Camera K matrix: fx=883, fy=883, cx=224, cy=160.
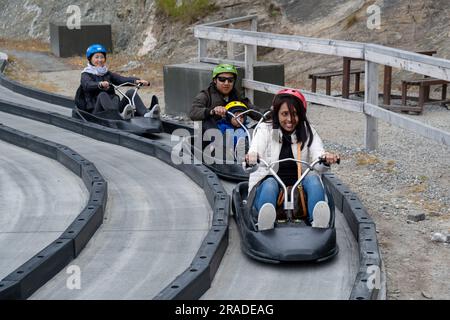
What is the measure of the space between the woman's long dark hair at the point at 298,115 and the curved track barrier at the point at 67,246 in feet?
4.99

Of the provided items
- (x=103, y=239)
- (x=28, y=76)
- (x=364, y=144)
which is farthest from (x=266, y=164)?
(x=28, y=76)

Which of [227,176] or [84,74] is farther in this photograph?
[84,74]

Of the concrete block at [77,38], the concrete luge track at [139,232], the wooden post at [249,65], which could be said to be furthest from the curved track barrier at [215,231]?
the concrete block at [77,38]

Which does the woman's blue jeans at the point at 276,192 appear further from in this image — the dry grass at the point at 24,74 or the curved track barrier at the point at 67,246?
the dry grass at the point at 24,74

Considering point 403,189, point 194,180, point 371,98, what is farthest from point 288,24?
point 403,189

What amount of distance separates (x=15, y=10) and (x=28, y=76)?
28.8ft

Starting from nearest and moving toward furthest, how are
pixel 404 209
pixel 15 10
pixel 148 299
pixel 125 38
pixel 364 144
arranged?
pixel 148 299, pixel 404 209, pixel 364 144, pixel 125 38, pixel 15 10

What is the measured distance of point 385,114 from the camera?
8.76 meters

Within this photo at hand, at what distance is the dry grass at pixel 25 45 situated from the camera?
20981 mm

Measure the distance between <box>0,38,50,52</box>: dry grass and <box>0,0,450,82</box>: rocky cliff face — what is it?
0.47 m

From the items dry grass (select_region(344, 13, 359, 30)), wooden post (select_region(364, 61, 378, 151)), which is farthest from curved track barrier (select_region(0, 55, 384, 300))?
A: dry grass (select_region(344, 13, 359, 30))

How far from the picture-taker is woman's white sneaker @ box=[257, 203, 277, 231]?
5.68m

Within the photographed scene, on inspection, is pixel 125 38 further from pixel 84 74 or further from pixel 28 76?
pixel 84 74
